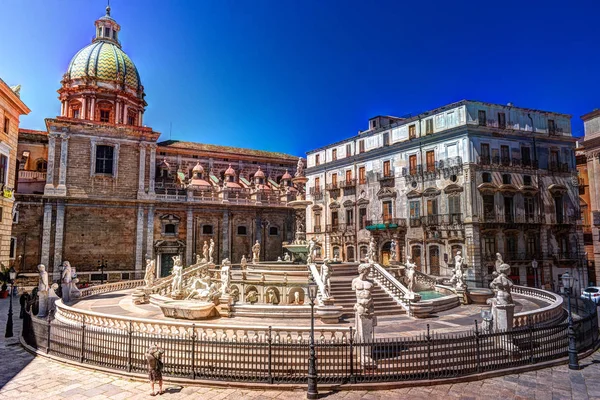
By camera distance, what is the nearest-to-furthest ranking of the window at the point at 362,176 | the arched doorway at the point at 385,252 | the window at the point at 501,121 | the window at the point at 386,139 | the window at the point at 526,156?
the window at the point at 501,121 → the window at the point at 526,156 → the arched doorway at the point at 385,252 → the window at the point at 386,139 → the window at the point at 362,176

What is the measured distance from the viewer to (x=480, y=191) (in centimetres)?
2720

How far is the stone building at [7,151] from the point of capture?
2264cm

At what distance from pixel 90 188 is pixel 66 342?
25779mm

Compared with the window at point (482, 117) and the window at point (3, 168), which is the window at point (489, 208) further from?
the window at point (3, 168)

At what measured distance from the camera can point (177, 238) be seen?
1427 inches

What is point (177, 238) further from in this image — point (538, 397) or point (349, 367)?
point (538, 397)

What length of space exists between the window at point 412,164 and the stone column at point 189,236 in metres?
20.5

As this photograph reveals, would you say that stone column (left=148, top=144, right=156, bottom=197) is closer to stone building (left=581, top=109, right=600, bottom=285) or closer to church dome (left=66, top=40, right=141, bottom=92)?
church dome (left=66, top=40, right=141, bottom=92)

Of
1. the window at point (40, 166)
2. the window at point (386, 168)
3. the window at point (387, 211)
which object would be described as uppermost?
the window at point (40, 166)

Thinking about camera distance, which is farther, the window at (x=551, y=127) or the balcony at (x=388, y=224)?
the balcony at (x=388, y=224)

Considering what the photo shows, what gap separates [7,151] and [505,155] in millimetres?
33212

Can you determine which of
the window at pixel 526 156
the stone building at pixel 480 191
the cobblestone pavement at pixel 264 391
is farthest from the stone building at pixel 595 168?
the cobblestone pavement at pixel 264 391

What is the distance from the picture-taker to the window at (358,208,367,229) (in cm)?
3467

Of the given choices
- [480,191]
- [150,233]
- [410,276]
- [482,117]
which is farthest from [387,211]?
[150,233]
